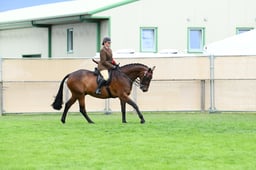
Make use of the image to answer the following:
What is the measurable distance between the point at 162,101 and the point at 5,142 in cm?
1312

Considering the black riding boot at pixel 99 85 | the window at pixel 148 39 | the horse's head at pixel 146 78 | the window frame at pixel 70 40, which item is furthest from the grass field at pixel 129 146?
the window frame at pixel 70 40

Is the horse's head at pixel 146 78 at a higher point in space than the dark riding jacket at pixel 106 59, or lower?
Result: lower

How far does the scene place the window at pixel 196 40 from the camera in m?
40.6

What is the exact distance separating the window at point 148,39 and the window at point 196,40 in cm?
195

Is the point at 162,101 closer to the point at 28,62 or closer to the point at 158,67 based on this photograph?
the point at 158,67

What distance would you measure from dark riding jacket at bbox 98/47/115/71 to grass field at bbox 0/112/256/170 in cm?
165

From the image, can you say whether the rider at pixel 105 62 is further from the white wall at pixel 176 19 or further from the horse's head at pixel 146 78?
the white wall at pixel 176 19

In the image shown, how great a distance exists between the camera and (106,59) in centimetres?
2191

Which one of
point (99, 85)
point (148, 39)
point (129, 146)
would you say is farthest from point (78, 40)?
point (129, 146)

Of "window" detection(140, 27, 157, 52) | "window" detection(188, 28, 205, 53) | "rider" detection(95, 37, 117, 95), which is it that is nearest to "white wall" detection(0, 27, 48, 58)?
"window" detection(140, 27, 157, 52)

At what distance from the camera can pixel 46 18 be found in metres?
42.4

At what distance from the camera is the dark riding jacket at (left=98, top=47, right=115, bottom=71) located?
21.7m

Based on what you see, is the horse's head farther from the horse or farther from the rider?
the rider

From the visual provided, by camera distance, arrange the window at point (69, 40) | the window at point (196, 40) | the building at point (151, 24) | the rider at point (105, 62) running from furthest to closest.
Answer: the window at point (69, 40)
the window at point (196, 40)
the building at point (151, 24)
the rider at point (105, 62)
